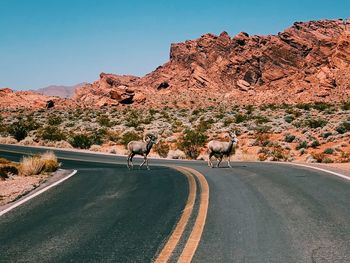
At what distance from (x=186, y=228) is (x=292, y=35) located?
98.9 m

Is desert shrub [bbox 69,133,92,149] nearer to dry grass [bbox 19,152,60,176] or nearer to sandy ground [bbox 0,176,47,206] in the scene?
dry grass [bbox 19,152,60,176]

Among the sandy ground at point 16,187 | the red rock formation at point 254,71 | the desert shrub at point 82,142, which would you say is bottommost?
the sandy ground at point 16,187

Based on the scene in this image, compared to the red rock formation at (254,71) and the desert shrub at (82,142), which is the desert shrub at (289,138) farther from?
the red rock formation at (254,71)

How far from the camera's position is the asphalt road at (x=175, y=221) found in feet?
16.7

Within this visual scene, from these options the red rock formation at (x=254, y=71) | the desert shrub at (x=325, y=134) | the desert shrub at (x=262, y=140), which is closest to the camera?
the desert shrub at (x=325, y=134)

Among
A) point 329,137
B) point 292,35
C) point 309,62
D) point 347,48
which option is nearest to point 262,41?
point 292,35

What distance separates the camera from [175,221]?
6699 mm

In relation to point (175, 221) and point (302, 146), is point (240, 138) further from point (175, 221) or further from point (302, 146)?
point (175, 221)

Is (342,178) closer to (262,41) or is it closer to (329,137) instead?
(329,137)

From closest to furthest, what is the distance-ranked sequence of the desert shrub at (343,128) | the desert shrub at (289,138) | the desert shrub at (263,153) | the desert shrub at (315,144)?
the desert shrub at (263,153), the desert shrub at (315,144), the desert shrub at (289,138), the desert shrub at (343,128)

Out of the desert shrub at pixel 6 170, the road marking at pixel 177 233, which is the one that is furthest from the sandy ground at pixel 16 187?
the road marking at pixel 177 233

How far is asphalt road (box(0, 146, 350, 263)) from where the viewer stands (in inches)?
201

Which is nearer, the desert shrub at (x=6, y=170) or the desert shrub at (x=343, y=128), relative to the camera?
the desert shrub at (x=6, y=170)

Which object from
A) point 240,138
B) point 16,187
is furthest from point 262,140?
point 16,187
